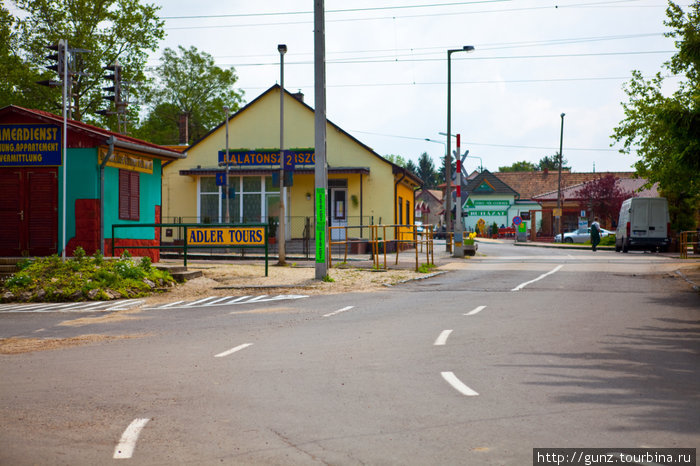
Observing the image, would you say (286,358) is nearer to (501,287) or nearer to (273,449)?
(273,449)

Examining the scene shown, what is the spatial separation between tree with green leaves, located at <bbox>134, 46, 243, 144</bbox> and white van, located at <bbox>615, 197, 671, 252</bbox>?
154ft

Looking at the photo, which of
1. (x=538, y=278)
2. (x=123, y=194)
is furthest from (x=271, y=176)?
(x=538, y=278)

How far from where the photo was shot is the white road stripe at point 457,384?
6.67m

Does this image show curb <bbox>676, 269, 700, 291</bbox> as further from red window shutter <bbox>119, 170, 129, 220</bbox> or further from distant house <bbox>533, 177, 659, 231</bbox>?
distant house <bbox>533, 177, 659, 231</bbox>

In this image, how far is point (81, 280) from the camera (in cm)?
1681

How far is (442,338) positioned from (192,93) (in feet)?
235

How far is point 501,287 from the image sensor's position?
60.5 ft

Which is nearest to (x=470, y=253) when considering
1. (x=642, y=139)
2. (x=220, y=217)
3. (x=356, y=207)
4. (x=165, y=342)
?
(x=356, y=207)

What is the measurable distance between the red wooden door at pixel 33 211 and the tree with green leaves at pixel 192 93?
5637 centimetres

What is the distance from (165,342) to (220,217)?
30.4 meters

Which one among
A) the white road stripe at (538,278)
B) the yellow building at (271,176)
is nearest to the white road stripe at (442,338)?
the white road stripe at (538,278)

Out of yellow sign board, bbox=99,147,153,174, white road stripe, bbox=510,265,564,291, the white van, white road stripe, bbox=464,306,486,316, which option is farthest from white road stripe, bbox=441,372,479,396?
the white van

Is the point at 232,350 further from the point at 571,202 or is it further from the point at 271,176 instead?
the point at 571,202

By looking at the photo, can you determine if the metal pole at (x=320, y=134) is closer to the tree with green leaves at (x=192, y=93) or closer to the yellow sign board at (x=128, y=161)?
the yellow sign board at (x=128, y=161)
